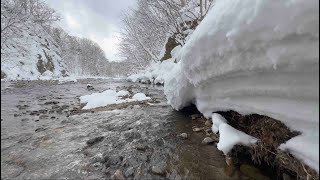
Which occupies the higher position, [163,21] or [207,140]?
[163,21]

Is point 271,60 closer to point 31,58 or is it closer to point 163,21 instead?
point 163,21

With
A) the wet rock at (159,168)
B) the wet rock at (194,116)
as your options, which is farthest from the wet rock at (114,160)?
the wet rock at (194,116)

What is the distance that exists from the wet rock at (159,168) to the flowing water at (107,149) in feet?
0.03

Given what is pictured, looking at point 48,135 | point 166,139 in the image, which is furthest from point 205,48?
point 48,135

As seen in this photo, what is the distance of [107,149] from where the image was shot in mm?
3396

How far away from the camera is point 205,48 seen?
303 cm

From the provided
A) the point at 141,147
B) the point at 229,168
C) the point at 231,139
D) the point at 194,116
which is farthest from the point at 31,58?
the point at 229,168

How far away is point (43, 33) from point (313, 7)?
38996mm

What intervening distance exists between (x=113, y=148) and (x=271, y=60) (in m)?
2.31

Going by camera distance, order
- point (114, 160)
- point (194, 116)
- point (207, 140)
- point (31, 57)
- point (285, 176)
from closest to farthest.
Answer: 1. point (285, 176)
2. point (114, 160)
3. point (207, 140)
4. point (194, 116)
5. point (31, 57)

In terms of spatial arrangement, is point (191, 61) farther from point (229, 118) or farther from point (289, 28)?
point (289, 28)

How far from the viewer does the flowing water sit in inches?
108

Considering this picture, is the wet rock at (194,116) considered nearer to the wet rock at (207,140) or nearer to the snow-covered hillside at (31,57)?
the wet rock at (207,140)

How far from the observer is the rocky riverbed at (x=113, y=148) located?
2736mm
